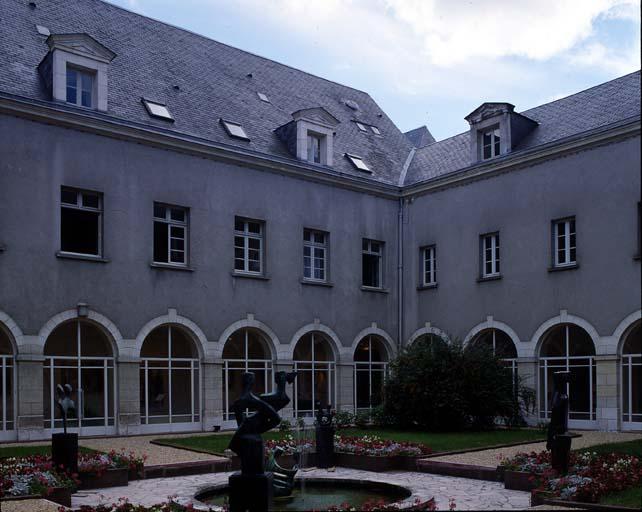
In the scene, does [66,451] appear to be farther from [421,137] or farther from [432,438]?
[421,137]

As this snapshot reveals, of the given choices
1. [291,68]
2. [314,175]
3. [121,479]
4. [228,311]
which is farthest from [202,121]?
[121,479]

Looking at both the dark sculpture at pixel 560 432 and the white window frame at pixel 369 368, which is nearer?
the dark sculpture at pixel 560 432

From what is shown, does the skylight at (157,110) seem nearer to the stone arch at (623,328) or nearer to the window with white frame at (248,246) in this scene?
the window with white frame at (248,246)

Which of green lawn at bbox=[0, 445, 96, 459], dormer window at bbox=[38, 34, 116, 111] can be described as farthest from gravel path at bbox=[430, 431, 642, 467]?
dormer window at bbox=[38, 34, 116, 111]

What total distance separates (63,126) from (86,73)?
1833 mm

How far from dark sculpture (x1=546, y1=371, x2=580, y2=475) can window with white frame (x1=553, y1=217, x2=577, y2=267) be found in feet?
29.0

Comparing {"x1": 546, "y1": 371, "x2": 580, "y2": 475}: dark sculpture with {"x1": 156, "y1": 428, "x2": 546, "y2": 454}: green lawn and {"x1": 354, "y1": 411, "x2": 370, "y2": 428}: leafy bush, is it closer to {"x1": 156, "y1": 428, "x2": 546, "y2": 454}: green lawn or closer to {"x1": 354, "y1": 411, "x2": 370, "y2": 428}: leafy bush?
{"x1": 156, "y1": 428, "x2": 546, "y2": 454}: green lawn

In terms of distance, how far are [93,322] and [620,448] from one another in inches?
488

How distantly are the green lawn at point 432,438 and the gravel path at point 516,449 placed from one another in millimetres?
663

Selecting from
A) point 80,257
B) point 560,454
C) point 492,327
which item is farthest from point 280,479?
point 492,327

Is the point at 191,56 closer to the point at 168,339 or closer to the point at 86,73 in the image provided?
the point at 86,73

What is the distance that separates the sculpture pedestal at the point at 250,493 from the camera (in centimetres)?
865

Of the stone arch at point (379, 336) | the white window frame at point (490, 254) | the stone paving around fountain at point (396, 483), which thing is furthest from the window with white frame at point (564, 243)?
the stone paving around fountain at point (396, 483)

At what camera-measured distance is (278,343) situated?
22891 millimetres
